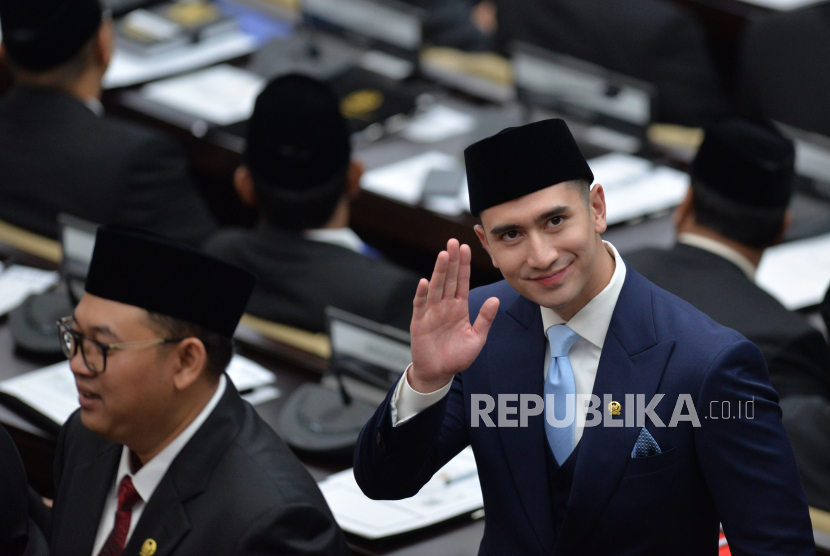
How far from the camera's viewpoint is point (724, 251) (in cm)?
266

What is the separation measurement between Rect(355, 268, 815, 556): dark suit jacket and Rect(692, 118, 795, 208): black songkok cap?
3.51 ft

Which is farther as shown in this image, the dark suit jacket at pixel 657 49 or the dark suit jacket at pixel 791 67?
the dark suit jacket at pixel 657 49

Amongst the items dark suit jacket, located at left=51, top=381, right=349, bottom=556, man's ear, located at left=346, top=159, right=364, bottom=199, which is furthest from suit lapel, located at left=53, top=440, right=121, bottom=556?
man's ear, located at left=346, top=159, right=364, bottom=199

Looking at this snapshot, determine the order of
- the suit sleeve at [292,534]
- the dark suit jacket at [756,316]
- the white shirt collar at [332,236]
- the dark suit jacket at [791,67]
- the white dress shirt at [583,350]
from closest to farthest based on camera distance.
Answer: the white dress shirt at [583,350] < the suit sleeve at [292,534] < the dark suit jacket at [756,316] < the white shirt collar at [332,236] < the dark suit jacket at [791,67]

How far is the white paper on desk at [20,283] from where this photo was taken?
2984 millimetres

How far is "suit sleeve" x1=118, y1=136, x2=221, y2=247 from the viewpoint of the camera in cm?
334

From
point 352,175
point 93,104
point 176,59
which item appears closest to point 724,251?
point 352,175

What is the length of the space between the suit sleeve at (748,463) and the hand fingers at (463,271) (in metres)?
0.36

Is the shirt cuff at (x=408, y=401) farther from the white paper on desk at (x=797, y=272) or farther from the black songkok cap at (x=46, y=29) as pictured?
the black songkok cap at (x=46, y=29)

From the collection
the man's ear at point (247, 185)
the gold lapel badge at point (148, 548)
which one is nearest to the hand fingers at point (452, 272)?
the gold lapel badge at point (148, 548)

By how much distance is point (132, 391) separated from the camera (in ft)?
6.38

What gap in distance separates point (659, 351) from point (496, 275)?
1987 millimetres

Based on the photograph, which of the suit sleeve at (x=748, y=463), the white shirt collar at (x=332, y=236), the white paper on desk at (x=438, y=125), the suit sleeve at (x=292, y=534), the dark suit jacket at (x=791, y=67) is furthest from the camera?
the dark suit jacket at (x=791, y=67)

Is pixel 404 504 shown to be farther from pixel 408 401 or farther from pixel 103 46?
pixel 103 46
